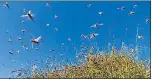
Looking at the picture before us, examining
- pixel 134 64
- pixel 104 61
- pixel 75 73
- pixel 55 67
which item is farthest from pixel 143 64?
pixel 55 67

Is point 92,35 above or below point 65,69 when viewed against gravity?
above

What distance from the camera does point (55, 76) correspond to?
938cm

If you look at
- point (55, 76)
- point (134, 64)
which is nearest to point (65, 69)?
point (55, 76)

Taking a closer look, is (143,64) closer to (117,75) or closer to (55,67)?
(117,75)

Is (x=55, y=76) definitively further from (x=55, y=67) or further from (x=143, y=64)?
(x=143, y=64)

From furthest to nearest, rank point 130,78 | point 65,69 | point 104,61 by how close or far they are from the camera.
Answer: point 65,69 < point 104,61 < point 130,78

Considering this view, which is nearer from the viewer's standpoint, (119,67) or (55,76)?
(119,67)

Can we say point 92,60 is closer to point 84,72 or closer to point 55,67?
point 84,72

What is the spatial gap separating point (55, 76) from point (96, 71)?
3.69 feet

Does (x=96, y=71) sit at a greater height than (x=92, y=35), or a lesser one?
lesser

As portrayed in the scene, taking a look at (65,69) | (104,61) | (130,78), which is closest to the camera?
(130,78)

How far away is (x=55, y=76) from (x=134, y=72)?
1.90m

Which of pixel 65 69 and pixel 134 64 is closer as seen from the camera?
pixel 134 64

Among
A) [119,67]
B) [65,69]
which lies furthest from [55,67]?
[119,67]
